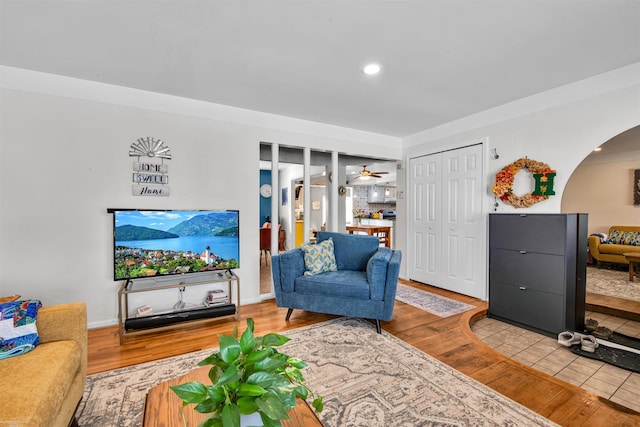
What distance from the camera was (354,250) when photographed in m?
3.30

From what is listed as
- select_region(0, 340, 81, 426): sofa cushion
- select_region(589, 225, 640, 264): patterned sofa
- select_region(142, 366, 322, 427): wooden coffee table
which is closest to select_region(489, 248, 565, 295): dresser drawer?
select_region(142, 366, 322, 427): wooden coffee table

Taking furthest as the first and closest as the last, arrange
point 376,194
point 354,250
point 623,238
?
point 376,194
point 623,238
point 354,250

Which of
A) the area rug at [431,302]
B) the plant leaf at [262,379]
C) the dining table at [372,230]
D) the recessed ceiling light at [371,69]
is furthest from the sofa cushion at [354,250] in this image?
the dining table at [372,230]

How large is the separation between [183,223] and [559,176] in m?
3.93

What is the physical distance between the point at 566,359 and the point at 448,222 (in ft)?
6.46

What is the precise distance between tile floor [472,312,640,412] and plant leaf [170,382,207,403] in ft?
8.24

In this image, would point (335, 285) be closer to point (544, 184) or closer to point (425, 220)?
point (425, 220)

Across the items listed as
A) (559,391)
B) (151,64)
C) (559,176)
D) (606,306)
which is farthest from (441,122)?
(151,64)

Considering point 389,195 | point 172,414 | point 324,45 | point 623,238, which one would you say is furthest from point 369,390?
point 389,195

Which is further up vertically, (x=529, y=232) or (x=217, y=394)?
(x=529, y=232)

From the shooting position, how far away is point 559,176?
9.46ft

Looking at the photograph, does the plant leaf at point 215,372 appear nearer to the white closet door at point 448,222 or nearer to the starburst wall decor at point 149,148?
the starburst wall decor at point 149,148

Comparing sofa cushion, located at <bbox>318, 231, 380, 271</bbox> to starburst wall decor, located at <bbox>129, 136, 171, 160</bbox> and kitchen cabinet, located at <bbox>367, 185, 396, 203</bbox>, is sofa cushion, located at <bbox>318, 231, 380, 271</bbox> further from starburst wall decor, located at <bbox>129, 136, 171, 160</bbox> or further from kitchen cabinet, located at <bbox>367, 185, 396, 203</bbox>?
kitchen cabinet, located at <bbox>367, 185, 396, 203</bbox>

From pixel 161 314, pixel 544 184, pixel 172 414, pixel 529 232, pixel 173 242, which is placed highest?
pixel 544 184
